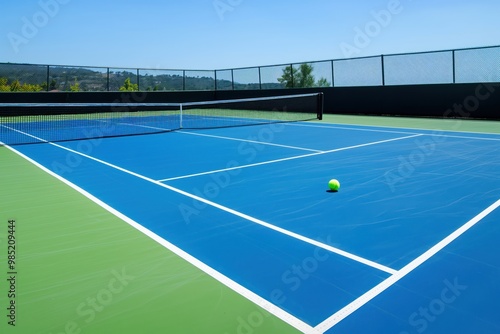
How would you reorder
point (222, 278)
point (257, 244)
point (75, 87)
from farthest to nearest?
point (75, 87)
point (257, 244)
point (222, 278)

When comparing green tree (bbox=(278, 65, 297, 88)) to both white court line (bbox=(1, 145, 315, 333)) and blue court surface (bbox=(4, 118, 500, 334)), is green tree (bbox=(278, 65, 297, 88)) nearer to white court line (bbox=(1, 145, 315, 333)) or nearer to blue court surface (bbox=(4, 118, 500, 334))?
blue court surface (bbox=(4, 118, 500, 334))

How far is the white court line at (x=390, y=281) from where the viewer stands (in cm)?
311

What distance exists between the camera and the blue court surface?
11.0 ft

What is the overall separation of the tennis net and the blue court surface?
5029 mm

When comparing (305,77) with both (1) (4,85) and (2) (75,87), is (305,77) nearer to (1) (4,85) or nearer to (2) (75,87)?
(2) (75,87)

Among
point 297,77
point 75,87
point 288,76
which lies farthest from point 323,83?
point 75,87

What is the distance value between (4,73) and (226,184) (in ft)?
83.3

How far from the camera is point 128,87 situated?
1242 inches

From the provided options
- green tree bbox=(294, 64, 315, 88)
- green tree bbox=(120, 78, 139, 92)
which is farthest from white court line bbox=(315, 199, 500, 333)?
green tree bbox=(120, 78, 139, 92)

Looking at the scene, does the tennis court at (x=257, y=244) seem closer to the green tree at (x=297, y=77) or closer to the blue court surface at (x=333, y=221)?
the blue court surface at (x=333, y=221)

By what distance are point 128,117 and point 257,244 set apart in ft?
71.9

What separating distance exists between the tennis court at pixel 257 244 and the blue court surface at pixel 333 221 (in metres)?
0.02

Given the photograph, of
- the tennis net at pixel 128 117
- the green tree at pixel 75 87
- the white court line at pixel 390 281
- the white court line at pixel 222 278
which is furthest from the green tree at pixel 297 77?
the white court line at pixel 390 281

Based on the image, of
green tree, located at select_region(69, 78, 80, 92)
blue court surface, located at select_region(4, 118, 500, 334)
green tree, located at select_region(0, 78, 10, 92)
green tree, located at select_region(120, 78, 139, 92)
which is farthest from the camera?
green tree, located at select_region(120, 78, 139, 92)
